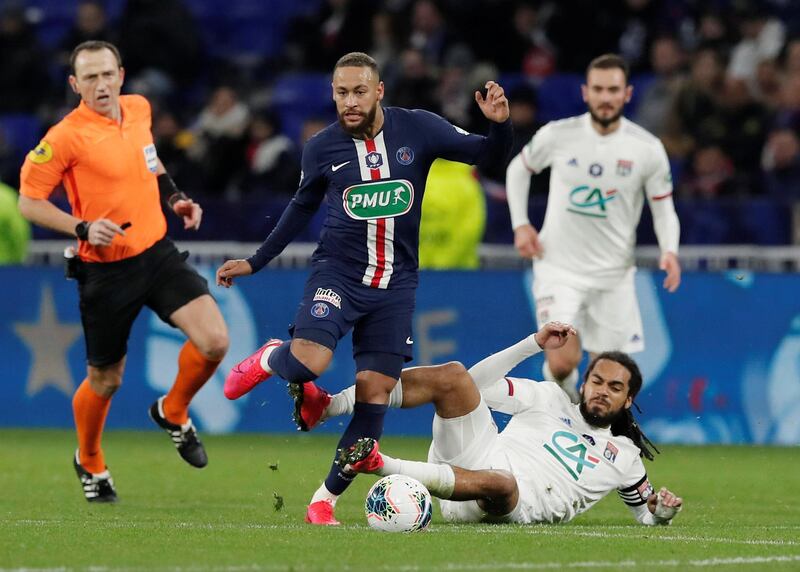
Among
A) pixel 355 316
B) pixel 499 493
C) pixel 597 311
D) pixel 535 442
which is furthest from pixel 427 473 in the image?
pixel 597 311

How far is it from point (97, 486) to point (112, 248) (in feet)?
4.39

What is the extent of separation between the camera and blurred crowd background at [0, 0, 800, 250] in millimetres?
15172

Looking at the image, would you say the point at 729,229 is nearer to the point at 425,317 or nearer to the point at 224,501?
the point at 425,317

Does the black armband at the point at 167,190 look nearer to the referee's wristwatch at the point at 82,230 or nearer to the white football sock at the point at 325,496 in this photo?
the referee's wristwatch at the point at 82,230

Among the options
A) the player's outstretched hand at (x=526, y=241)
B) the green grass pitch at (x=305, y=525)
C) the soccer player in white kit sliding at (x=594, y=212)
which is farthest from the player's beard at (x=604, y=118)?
the green grass pitch at (x=305, y=525)

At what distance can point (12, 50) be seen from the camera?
18.9m

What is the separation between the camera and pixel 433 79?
54.8 feet

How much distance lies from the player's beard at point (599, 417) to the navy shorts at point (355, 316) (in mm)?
901

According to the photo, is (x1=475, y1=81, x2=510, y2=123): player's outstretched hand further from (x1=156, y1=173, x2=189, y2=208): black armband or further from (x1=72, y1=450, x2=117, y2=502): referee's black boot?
(x1=72, y1=450, x2=117, y2=502): referee's black boot

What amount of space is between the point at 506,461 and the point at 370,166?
1.59 m

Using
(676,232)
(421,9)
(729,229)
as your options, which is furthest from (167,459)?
(421,9)

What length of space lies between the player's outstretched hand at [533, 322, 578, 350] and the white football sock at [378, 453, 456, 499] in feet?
2.76

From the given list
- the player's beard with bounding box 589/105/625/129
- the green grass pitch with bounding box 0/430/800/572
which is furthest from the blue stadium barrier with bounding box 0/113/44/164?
the player's beard with bounding box 589/105/625/129

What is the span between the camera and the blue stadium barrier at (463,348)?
12719 millimetres
